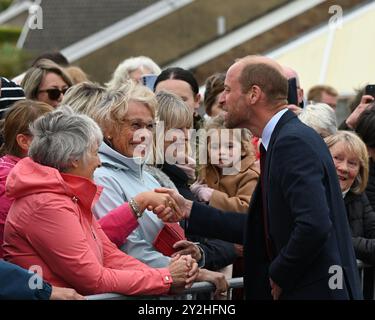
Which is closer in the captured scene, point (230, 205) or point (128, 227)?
point (128, 227)

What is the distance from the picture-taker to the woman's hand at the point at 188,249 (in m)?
5.63

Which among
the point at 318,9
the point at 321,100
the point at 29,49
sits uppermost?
the point at 29,49

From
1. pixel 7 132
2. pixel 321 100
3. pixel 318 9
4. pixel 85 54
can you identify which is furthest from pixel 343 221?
pixel 85 54

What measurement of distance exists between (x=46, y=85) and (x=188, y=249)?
2332 millimetres

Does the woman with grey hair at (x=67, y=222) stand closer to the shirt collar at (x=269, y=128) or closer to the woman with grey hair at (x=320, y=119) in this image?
the shirt collar at (x=269, y=128)

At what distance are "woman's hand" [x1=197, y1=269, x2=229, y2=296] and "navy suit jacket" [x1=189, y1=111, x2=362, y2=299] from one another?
367mm

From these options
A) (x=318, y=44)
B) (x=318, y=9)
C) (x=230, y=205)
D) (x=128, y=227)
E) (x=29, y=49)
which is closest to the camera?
(x=128, y=227)

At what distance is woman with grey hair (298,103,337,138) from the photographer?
6852 millimetres

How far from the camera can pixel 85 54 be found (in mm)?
17109

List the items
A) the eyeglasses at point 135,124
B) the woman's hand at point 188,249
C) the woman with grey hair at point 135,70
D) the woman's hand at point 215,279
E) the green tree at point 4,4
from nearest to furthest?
1. the woman's hand at point 215,279
2. the woman's hand at point 188,249
3. the eyeglasses at point 135,124
4. the woman with grey hair at point 135,70
5. the green tree at point 4,4

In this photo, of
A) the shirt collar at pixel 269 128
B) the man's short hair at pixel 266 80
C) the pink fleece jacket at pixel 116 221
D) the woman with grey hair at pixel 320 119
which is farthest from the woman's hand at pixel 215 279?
the woman with grey hair at pixel 320 119

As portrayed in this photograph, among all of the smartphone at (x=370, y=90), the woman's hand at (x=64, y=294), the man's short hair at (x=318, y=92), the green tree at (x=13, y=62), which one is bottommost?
the woman's hand at (x=64, y=294)

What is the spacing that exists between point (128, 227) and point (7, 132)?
0.85 m
